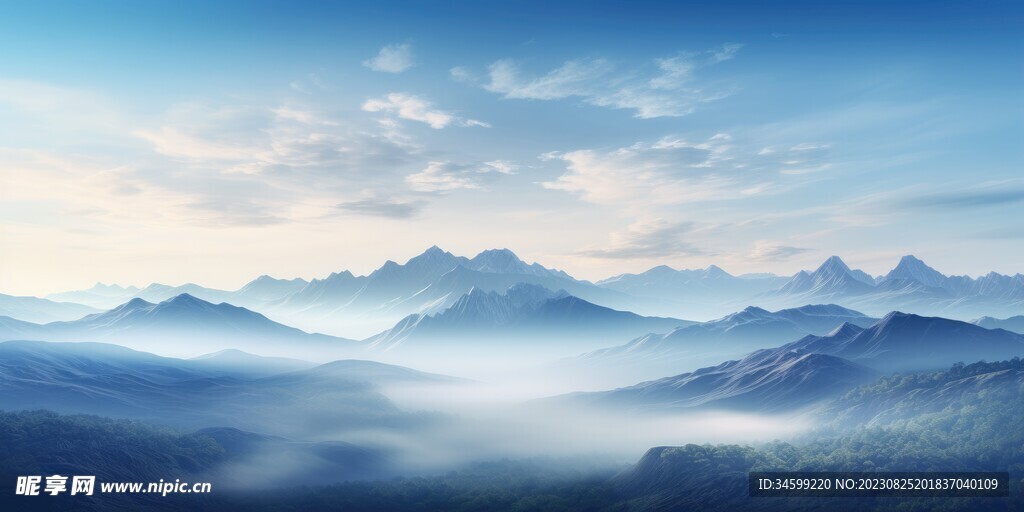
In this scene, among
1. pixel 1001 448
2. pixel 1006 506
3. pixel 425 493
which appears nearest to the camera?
pixel 1006 506

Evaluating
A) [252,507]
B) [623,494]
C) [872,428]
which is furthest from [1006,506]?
[252,507]

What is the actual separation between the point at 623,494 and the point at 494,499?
125 ft

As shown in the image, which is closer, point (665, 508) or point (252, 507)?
point (665, 508)

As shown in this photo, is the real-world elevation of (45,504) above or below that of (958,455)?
below

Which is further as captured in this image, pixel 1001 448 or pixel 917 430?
pixel 917 430

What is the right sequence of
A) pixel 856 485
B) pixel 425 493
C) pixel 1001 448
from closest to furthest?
1. pixel 856 485
2. pixel 1001 448
3. pixel 425 493

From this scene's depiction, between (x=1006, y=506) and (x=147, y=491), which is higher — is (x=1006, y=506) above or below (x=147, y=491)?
above

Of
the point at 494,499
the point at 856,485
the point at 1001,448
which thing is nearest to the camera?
the point at 856,485

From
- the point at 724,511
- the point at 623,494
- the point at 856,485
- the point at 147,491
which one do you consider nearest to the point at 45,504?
the point at 147,491

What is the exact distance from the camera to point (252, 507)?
18725 cm

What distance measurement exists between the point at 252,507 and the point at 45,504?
5274 centimetres

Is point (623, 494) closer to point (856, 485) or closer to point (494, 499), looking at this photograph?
point (494, 499)

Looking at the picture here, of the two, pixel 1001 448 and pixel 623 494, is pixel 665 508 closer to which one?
pixel 623 494

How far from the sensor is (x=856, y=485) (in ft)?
486
